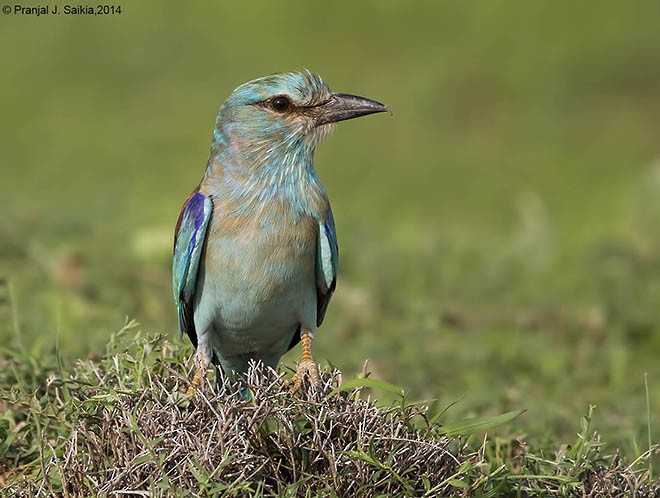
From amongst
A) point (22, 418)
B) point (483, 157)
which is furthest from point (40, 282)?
point (483, 157)

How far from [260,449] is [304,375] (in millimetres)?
388

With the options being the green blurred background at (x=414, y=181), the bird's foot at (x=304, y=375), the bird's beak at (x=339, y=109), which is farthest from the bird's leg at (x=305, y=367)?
the green blurred background at (x=414, y=181)

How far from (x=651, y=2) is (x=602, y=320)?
6775mm

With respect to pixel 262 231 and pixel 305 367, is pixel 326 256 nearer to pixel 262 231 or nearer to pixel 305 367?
pixel 262 231

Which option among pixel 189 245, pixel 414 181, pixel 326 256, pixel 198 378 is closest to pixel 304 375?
pixel 198 378

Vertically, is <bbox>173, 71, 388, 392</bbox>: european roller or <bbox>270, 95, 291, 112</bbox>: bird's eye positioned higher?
<bbox>270, 95, 291, 112</bbox>: bird's eye

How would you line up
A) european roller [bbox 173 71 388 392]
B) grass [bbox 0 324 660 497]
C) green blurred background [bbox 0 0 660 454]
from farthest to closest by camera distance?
green blurred background [bbox 0 0 660 454], european roller [bbox 173 71 388 392], grass [bbox 0 324 660 497]

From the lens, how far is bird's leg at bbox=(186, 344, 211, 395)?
11.6 ft

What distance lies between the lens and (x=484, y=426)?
3818 mm

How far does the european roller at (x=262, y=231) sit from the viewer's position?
4.23 m

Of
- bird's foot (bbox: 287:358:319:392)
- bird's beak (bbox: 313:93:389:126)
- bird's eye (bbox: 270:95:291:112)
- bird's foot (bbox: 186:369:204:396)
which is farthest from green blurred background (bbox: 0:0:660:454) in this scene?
bird's beak (bbox: 313:93:389:126)

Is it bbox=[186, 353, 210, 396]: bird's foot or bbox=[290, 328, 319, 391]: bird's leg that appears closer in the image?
bbox=[186, 353, 210, 396]: bird's foot

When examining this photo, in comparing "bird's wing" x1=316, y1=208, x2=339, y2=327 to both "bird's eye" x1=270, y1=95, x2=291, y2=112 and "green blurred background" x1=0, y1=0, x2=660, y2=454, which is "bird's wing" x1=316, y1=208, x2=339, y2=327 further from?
"green blurred background" x1=0, y1=0, x2=660, y2=454

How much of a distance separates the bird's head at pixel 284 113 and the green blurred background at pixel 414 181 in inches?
42.2
